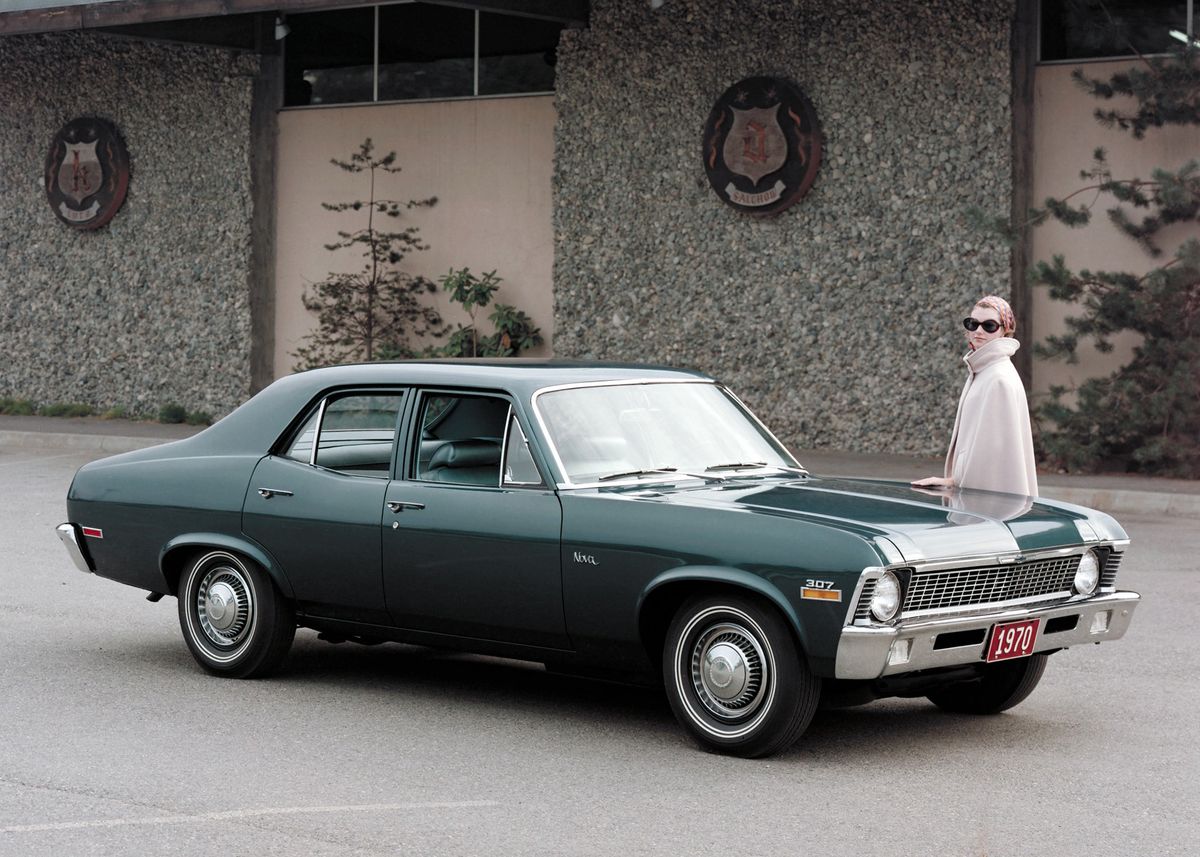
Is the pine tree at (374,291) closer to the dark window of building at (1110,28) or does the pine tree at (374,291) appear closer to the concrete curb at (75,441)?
the concrete curb at (75,441)

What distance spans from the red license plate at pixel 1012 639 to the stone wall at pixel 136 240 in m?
19.0

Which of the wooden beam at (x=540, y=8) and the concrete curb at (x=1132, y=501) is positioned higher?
the wooden beam at (x=540, y=8)

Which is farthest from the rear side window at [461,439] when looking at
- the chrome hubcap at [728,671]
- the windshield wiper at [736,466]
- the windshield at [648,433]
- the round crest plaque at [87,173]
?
the round crest plaque at [87,173]

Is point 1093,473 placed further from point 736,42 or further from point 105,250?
point 105,250

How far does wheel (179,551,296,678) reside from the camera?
24.8 ft

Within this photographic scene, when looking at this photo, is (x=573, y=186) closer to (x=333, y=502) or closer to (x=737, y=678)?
(x=333, y=502)

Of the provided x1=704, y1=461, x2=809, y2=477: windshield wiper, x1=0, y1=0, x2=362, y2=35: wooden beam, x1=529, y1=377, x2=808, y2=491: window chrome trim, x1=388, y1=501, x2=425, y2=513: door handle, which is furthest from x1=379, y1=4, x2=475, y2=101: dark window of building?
x1=388, y1=501, x2=425, y2=513: door handle

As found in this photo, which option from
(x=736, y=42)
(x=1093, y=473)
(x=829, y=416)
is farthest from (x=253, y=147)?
(x=1093, y=473)

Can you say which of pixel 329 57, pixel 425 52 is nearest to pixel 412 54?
pixel 425 52

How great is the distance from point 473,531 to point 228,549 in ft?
4.48

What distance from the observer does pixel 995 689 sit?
7062mm

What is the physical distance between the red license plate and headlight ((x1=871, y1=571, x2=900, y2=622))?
19.2 inches

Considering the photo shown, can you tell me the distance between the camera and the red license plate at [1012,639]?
626 centimetres

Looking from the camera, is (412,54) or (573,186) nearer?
(573,186)
